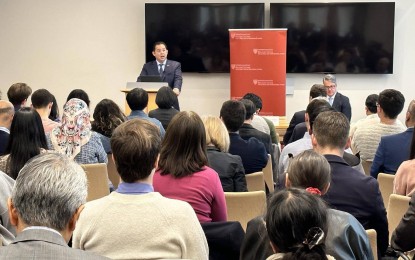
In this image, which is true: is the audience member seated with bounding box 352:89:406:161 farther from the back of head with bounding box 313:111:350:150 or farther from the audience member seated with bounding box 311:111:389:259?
the audience member seated with bounding box 311:111:389:259

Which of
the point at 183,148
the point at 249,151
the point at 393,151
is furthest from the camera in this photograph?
the point at 249,151

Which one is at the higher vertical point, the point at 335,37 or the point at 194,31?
the point at 194,31

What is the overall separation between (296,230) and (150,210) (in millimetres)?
751

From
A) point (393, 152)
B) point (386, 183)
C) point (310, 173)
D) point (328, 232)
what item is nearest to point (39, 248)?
point (328, 232)

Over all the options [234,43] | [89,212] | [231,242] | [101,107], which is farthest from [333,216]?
[234,43]

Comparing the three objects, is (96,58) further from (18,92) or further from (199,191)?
(199,191)

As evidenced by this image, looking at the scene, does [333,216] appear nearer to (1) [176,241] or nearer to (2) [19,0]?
(1) [176,241]

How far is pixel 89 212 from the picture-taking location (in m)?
2.48

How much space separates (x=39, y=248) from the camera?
66.3 inches

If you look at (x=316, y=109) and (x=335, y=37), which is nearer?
(x=316, y=109)

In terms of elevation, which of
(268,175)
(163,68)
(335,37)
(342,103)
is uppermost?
(335,37)

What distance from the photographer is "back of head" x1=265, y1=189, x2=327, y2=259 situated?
184 centimetres

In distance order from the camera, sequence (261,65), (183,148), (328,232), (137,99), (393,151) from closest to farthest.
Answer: (328,232) < (183,148) < (393,151) < (137,99) < (261,65)

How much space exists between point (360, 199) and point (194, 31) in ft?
25.6
